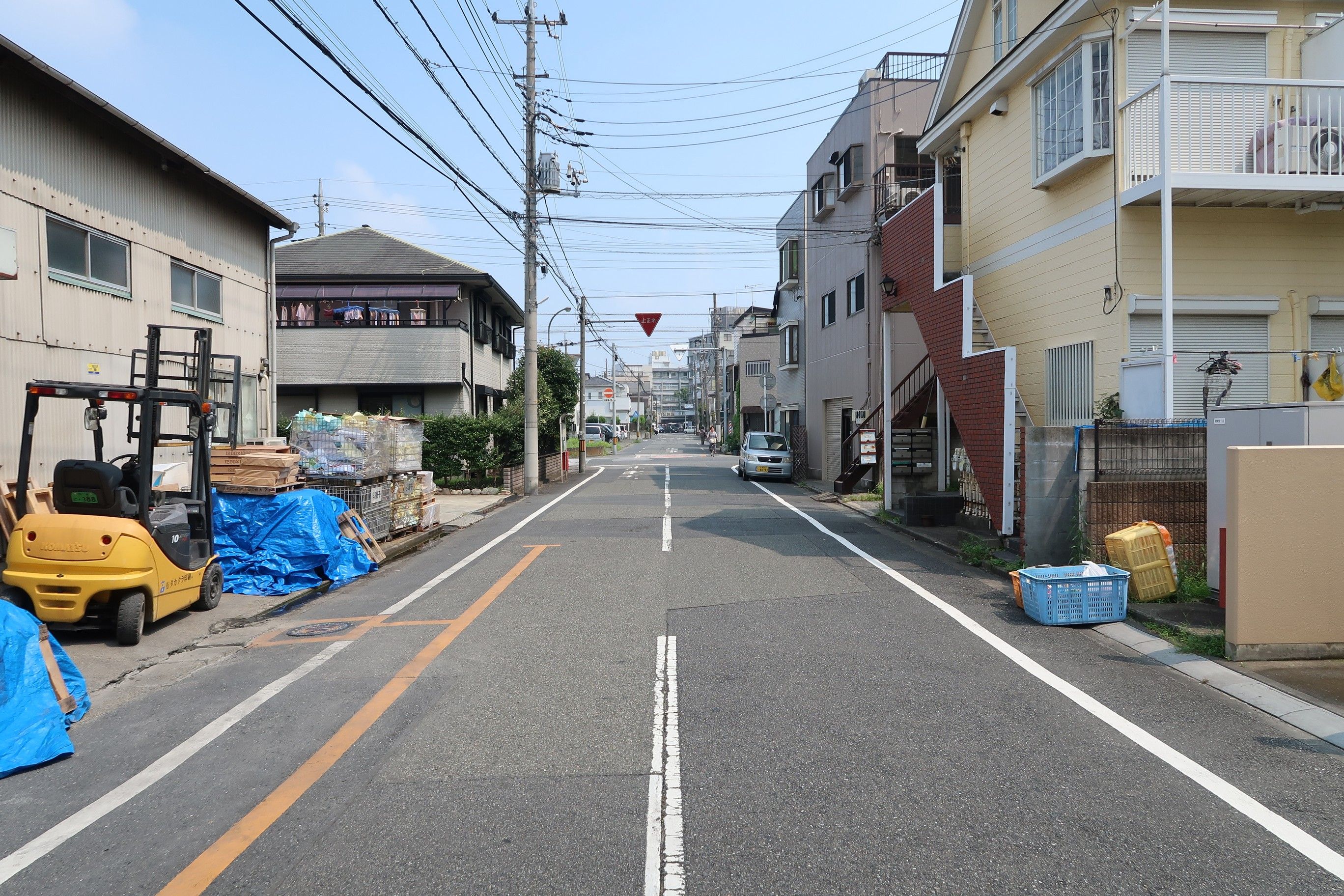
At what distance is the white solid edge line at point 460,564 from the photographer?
9.14m

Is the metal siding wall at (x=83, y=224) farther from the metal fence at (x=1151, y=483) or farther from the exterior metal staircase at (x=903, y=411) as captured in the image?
the exterior metal staircase at (x=903, y=411)

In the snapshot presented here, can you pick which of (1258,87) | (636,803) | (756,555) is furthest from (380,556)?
(1258,87)

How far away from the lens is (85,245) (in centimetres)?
1109

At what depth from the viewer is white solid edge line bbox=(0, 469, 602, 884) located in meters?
3.82

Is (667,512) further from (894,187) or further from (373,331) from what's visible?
(373,331)

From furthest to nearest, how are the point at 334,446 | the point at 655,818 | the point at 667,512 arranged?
the point at 667,512, the point at 334,446, the point at 655,818

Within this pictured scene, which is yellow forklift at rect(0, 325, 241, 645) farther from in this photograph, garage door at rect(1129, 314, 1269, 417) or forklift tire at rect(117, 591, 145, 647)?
garage door at rect(1129, 314, 1269, 417)

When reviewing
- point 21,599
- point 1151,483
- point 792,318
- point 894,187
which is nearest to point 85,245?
point 21,599

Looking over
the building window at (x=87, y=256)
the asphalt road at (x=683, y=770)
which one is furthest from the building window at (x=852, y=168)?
the asphalt road at (x=683, y=770)

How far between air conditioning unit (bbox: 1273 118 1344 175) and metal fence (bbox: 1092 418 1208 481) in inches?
164

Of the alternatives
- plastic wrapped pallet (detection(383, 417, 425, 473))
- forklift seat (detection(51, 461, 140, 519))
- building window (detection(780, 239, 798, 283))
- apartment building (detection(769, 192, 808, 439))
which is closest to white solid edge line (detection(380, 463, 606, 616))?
plastic wrapped pallet (detection(383, 417, 425, 473))

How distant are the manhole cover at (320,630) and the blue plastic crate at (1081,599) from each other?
667 centimetres

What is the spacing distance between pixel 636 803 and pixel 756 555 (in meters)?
8.15

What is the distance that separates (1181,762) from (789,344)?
32699 millimetres
